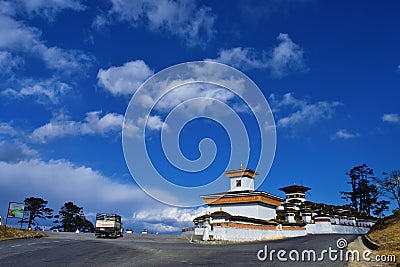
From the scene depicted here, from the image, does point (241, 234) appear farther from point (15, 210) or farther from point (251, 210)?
point (15, 210)

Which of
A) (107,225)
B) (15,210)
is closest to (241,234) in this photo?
(107,225)

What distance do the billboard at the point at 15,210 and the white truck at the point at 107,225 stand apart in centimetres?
703

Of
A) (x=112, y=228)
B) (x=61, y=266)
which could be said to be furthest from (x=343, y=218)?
(x=61, y=266)

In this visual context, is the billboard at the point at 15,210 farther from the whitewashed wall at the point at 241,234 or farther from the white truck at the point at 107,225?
the whitewashed wall at the point at 241,234

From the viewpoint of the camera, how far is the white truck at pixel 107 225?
1357 inches

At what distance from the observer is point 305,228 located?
49.1 meters

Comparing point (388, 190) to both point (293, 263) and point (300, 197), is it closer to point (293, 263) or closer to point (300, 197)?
point (300, 197)

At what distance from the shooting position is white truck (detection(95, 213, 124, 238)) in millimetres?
34469

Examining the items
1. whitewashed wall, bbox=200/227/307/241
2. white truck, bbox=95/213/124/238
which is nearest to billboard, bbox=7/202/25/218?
white truck, bbox=95/213/124/238

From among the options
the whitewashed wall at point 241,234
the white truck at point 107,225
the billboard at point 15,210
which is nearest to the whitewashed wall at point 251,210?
the whitewashed wall at point 241,234

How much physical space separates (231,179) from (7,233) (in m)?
29.6

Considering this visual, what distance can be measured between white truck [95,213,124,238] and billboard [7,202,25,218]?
703cm

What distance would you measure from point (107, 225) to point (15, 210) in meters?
8.58

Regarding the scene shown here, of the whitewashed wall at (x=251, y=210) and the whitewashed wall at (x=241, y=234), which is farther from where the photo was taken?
the whitewashed wall at (x=251, y=210)
